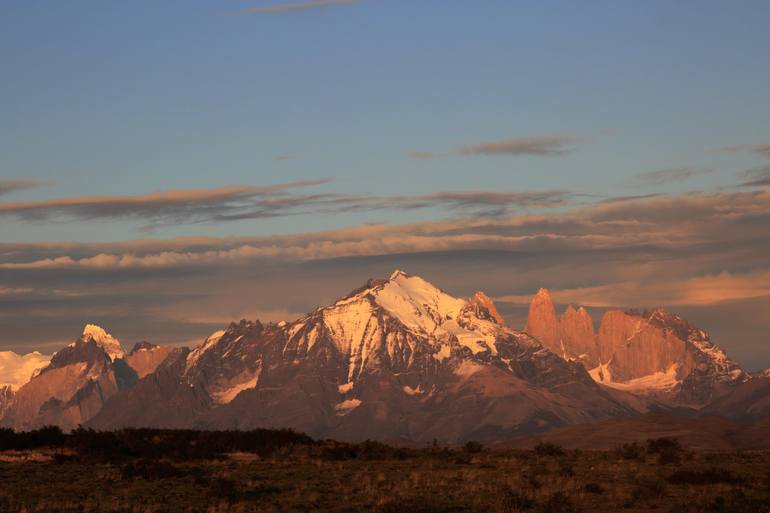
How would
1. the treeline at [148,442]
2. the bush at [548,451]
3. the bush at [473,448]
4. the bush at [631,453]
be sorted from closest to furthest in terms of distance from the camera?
the treeline at [148,442] < the bush at [631,453] < the bush at [548,451] < the bush at [473,448]

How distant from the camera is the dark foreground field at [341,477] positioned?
203 ft

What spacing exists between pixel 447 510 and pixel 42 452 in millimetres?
31640

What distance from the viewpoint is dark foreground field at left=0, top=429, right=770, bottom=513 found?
6175cm

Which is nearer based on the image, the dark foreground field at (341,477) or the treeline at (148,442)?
the dark foreground field at (341,477)

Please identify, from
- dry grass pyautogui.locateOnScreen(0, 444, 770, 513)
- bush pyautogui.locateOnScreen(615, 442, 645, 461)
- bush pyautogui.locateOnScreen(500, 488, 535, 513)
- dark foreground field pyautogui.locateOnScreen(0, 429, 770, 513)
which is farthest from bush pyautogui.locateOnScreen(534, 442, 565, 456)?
bush pyautogui.locateOnScreen(500, 488, 535, 513)

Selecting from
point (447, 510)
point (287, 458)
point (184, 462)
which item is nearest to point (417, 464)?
point (287, 458)

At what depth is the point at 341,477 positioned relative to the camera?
71875 millimetres

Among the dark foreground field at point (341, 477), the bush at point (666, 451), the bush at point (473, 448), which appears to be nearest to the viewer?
the dark foreground field at point (341, 477)

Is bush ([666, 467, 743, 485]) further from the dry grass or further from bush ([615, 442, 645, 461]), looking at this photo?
bush ([615, 442, 645, 461])

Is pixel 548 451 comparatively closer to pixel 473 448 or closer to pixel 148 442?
pixel 473 448

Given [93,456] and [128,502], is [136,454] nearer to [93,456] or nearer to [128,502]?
[93,456]

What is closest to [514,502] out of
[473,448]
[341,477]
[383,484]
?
[383,484]

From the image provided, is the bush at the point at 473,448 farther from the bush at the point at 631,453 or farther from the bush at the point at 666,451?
the bush at the point at 666,451

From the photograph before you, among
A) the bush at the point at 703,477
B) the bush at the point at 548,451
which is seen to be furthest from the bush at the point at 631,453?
the bush at the point at 703,477
